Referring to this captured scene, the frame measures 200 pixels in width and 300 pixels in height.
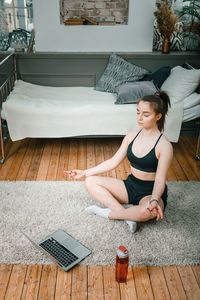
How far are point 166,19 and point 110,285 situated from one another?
303 centimetres

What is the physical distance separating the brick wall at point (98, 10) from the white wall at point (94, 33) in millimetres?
83

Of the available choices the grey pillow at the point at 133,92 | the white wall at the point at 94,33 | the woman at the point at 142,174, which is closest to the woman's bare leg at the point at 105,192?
the woman at the point at 142,174

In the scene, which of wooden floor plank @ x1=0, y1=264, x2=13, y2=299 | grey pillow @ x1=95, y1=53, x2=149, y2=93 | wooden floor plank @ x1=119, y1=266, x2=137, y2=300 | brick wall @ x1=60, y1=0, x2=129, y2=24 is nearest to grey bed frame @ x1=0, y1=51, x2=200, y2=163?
grey pillow @ x1=95, y1=53, x2=149, y2=93

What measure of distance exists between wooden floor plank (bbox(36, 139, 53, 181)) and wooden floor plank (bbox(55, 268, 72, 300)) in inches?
44.9

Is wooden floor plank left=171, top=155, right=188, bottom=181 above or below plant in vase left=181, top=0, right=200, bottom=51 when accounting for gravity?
below

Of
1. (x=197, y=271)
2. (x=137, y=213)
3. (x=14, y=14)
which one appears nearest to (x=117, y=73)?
(x=14, y=14)

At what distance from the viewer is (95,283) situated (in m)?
1.76

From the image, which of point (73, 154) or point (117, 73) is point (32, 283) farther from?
point (117, 73)

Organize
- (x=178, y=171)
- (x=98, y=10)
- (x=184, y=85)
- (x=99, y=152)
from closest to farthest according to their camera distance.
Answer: (x=178, y=171)
(x=184, y=85)
(x=99, y=152)
(x=98, y=10)

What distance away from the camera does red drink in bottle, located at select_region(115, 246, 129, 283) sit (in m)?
1.68

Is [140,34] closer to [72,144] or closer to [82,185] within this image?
[72,144]

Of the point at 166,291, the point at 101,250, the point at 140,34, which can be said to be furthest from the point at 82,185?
the point at 140,34

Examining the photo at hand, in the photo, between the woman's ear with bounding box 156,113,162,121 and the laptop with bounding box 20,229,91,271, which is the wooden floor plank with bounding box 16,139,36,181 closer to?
the laptop with bounding box 20,229,91,271

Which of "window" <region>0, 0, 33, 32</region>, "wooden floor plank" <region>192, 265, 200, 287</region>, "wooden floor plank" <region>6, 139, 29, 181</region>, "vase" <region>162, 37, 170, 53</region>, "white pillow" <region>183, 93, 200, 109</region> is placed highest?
"window" <region>0, 0, 33, 32</region>
